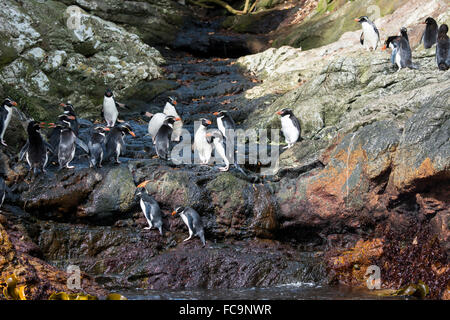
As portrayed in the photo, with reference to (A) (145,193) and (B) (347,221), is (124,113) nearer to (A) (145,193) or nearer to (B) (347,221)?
(A) (145,193)

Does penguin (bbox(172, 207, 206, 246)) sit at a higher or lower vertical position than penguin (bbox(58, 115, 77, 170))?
lower

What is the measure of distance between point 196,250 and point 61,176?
2.77 m

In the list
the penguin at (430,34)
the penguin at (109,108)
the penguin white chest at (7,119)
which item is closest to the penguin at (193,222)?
the penguin white chest at (7,119)

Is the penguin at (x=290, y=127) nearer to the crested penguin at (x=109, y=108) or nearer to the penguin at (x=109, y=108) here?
the penguin at (x=109, y=108)

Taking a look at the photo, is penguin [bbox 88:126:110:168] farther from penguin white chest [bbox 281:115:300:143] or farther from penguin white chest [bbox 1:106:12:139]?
penguin white chest [bbox 281:115:300:143]

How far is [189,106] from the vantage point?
1493 cm

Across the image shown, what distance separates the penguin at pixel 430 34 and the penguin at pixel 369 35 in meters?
1.71

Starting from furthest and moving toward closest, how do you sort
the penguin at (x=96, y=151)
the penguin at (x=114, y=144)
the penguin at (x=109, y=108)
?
the penguin at (x=109, y=108) → the penguin at (x=114, y=144) → the penguin at (x=96, y=151)

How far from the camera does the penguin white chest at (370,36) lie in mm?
13039

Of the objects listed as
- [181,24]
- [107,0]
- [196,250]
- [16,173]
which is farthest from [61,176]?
[181,24]

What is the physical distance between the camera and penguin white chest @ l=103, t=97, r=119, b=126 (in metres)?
12.8

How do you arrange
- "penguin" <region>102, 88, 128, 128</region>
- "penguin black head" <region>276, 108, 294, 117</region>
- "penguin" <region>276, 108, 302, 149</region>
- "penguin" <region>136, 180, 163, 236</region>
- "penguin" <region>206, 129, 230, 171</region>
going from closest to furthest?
"penguin" <region>136, 180, 163, 236</region>, "penguin" <region>206, 129, 230, 171</region>, "penguin" <region>276, 108, 302, 149</region>, "penguin black head" <region>276, 108, 294, 117</region>, "penguin" <region>102, 88, 128, 128</region>

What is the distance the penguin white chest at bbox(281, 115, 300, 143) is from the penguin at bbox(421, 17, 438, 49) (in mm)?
3802

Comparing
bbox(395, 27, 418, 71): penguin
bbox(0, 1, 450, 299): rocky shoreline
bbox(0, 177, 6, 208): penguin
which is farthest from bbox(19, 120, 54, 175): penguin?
bbox(395, 27, 418, 71): penguin
